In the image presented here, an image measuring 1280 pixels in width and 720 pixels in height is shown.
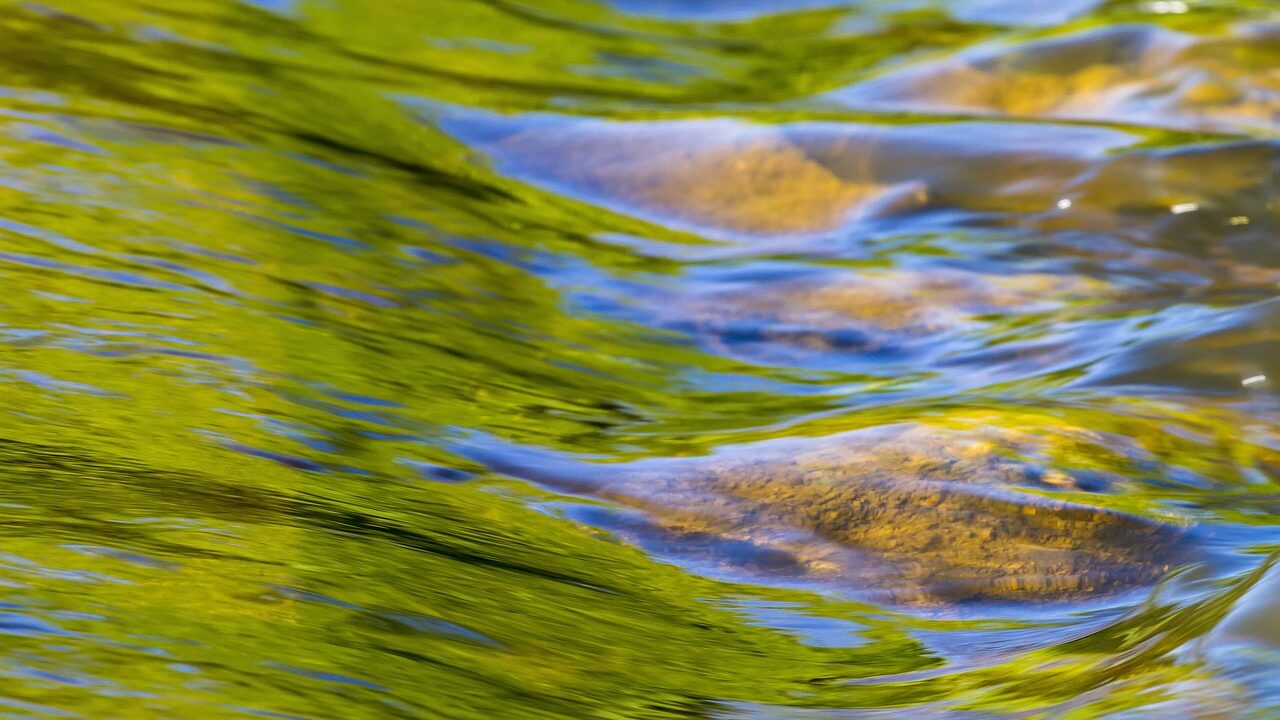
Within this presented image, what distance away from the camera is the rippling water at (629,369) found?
200cm

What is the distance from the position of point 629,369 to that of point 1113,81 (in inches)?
115

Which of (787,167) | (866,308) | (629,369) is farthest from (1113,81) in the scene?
(629,369)

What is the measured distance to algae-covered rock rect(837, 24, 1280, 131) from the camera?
18.8ft

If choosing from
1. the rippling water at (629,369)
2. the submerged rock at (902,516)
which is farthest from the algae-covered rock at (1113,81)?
the submerged rock at (902,516)

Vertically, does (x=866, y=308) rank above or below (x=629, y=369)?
above

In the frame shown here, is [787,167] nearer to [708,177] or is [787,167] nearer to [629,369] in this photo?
[708,177]

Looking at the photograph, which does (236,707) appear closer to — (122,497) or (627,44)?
(122,497)

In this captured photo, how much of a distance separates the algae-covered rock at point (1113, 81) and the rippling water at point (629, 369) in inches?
0.9

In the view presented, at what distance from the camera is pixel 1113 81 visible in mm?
6035

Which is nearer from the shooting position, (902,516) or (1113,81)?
(902,516)

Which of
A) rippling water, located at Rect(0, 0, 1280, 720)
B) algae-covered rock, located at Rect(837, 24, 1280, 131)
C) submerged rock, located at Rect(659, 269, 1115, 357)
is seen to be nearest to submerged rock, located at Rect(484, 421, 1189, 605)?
rippling water, located at Rect(0, 0, 1280, 720)

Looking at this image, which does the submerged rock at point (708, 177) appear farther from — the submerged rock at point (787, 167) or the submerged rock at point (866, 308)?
the submerged rock at point (866, 308)

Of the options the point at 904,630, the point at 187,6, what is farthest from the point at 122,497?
the point at 187,6

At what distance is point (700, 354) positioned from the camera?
14.0 feet
